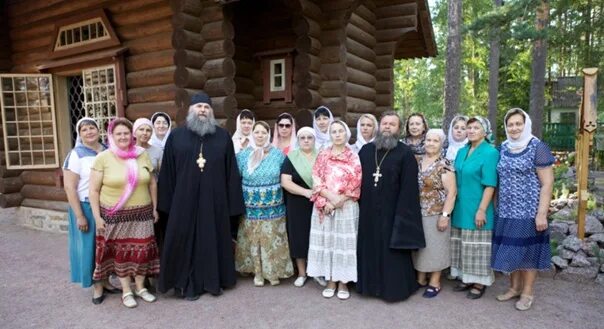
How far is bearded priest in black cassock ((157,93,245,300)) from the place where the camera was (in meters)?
3.91

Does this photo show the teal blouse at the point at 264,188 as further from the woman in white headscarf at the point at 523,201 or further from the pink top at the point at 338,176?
the woman in white headscarf at the point at 523,201

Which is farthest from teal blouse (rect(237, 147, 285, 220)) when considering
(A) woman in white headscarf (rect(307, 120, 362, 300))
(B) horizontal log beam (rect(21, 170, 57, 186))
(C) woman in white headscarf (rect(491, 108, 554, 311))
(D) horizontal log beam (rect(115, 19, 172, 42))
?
(B) horizontal log beam (rect(21, 170, 57, 186))

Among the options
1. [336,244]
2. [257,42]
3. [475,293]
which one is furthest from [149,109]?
[475,293]

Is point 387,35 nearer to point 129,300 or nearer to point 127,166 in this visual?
point 127,166

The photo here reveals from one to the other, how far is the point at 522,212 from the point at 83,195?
3.85 m

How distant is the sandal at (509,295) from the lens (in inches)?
149

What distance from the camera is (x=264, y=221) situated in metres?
4.16

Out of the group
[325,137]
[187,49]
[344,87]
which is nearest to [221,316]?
[325,137]

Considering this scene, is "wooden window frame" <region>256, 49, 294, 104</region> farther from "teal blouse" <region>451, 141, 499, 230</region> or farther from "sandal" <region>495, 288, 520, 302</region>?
"sandal" <region>495, 288, 520, 302</region>

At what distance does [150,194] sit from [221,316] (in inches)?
50.6

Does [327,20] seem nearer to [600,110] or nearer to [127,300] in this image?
[127,300]

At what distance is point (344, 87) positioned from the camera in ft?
20.5

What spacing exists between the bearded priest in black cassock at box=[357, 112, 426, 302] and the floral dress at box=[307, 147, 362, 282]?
0.07m

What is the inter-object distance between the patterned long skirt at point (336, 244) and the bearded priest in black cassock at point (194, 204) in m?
0.91
